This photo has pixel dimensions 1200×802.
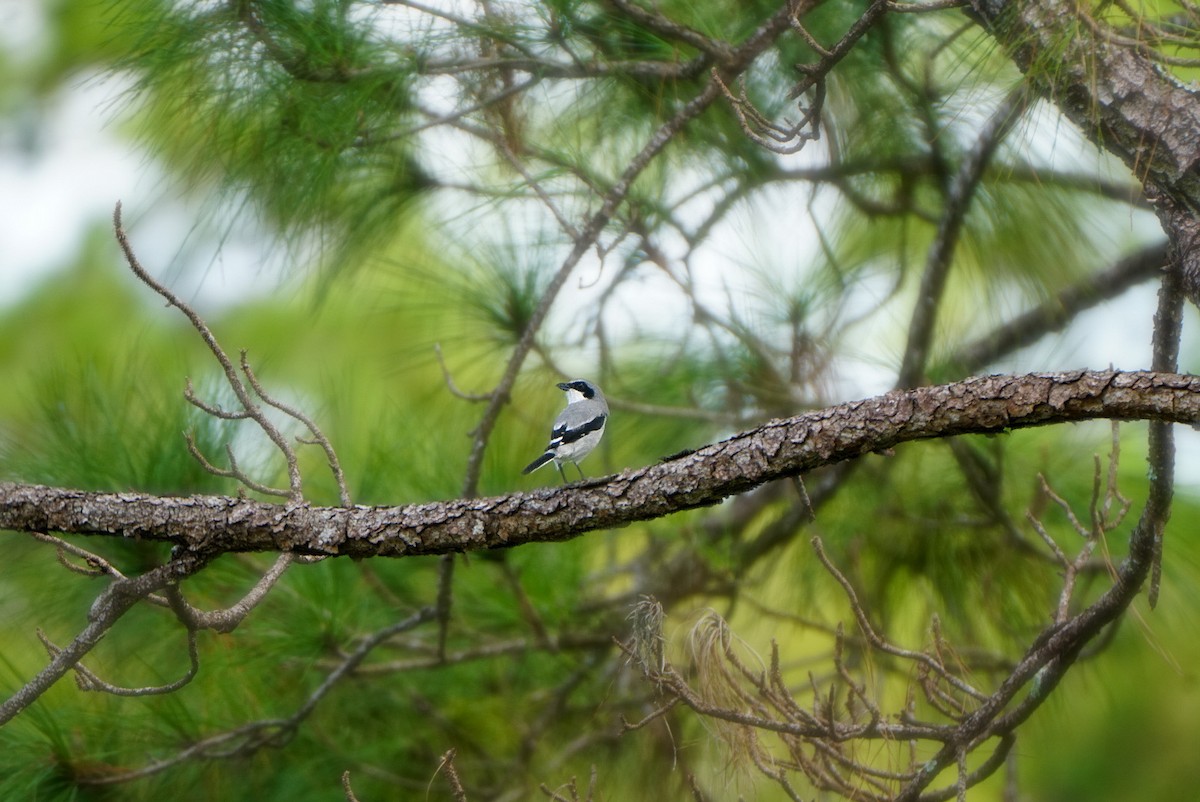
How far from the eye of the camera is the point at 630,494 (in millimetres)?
1169

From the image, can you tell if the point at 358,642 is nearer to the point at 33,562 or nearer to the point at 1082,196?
the point at 33,562

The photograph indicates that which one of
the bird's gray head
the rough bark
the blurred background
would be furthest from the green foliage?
the rough bark

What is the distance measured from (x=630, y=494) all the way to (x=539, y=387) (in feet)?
4.08

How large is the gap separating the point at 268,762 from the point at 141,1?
52.1 inches

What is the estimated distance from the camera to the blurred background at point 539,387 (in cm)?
184

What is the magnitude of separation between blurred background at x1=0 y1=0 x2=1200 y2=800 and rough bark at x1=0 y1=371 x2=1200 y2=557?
559 mm

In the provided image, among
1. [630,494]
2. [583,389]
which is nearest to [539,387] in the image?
[583,389]

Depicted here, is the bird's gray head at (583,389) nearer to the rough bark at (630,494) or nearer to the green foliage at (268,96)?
the green foliage at (268,96)

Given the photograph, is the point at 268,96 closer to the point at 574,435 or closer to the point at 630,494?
the point at 574,435

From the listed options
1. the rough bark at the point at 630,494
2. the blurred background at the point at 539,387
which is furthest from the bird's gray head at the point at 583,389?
the rough bark at the point at 630,494

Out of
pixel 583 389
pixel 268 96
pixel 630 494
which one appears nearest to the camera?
pixel 630 494

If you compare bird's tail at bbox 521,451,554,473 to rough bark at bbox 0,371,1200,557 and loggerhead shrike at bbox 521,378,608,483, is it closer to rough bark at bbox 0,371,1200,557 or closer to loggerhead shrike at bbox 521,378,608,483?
loggerhead shrike at bbox 521,378,608,483

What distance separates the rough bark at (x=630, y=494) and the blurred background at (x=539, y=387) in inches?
22.0

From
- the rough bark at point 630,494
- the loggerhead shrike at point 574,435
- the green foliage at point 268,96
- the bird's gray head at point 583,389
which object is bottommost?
the rough bark at point 630,494
